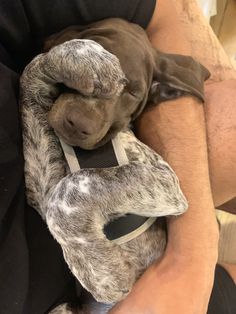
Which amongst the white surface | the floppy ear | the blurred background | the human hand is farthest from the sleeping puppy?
the blurred background

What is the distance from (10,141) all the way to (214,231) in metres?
0.81

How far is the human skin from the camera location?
5.12 ft

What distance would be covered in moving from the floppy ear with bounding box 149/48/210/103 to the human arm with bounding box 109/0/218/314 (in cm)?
7

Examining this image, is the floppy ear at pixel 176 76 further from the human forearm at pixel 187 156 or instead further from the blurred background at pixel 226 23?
the blurred background at pixel 226 23

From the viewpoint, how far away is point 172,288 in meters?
1.57

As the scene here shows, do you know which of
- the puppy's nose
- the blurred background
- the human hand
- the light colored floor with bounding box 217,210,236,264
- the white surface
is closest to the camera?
the puppy's nose

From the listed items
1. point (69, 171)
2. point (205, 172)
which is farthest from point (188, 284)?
point (69, 171)

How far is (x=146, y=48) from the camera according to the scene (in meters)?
1.59

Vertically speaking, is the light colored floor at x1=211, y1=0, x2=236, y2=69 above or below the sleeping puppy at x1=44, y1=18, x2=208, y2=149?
below

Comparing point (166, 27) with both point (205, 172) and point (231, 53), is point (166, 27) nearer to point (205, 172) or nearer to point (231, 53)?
point (205, 172)

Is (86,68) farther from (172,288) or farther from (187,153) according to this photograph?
(172,288)

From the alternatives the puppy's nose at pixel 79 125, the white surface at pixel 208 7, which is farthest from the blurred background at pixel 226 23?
the puppy's nose at pixel 79 125

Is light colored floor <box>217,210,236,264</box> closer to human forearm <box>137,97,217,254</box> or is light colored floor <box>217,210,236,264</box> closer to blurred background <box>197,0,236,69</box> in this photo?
human forearm <box>137,97,217,254</box>

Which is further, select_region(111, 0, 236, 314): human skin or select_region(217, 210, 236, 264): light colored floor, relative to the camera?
select_region(217, 210, 236, 264): light colored floor
